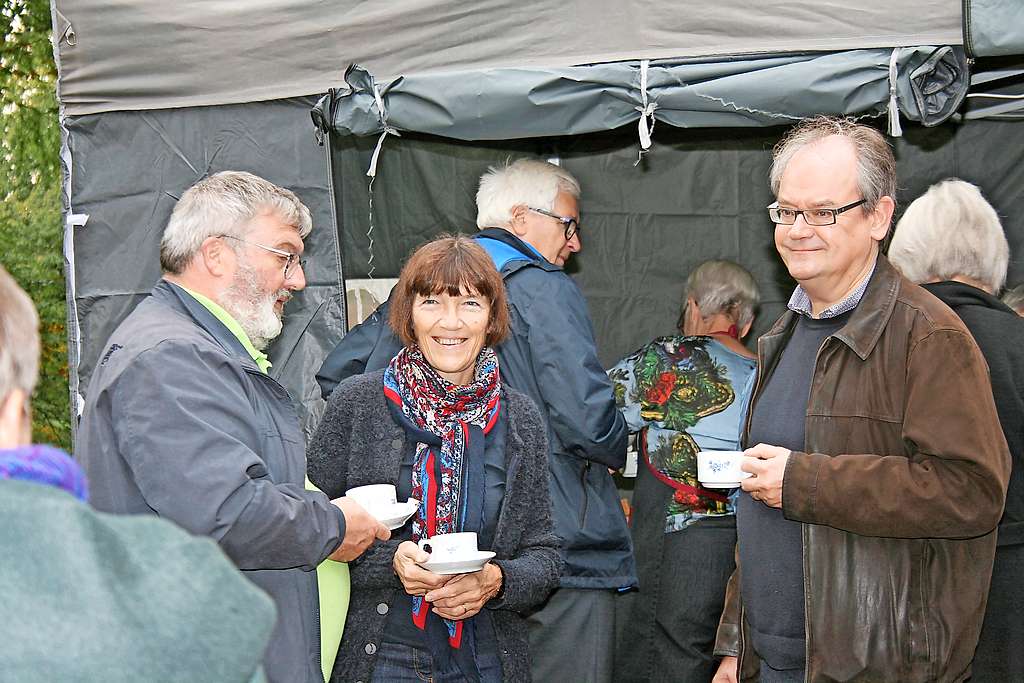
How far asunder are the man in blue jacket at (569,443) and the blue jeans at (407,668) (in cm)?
91

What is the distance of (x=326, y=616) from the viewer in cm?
287

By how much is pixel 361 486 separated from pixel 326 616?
345mm

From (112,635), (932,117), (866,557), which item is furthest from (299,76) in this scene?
(112,635)

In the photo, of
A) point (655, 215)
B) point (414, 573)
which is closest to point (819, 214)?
point (414, 573)

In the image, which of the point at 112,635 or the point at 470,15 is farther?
the point at 470,15

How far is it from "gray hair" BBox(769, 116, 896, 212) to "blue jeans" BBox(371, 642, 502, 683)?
153cm

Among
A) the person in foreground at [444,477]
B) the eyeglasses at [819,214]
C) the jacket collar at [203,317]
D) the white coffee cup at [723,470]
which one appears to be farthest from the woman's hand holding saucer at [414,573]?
the eyeglasses at [819,214]

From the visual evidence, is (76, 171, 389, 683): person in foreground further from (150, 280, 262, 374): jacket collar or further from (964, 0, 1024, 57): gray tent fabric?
(964, 0, 1024, 57): gray tent fabric

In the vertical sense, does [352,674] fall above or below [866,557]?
below

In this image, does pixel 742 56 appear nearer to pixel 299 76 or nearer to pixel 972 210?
pixel 972 210

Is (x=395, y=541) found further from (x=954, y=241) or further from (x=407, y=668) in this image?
(x=954, y=241)

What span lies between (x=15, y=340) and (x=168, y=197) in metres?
3.49

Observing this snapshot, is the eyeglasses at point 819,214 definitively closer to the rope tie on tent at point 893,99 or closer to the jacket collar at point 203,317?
the rope tie on tent at point 893,99

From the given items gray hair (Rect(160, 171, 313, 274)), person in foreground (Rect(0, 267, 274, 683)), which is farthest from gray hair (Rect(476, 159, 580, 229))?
person in foreground (Rect(0, 267, 274, 683))
